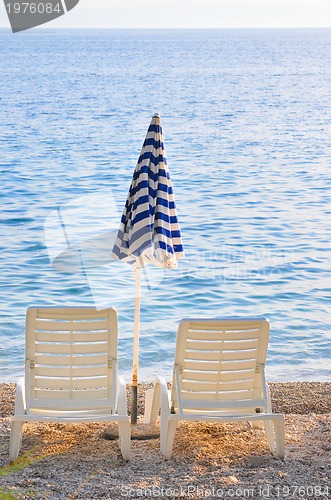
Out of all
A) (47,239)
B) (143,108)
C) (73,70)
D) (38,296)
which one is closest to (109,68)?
(73,70)

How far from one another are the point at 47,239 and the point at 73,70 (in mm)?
34531

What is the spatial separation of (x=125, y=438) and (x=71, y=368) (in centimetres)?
46

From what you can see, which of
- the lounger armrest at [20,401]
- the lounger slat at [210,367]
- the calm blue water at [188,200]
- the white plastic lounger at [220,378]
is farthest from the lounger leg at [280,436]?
the calm blue water at [188,200]

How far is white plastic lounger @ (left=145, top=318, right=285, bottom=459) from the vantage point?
3.89 m

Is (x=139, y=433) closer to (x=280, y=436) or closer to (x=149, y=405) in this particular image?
(x=149, y=405)

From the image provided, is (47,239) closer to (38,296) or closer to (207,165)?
(38,296)

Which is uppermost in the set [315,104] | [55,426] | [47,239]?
[55,426]

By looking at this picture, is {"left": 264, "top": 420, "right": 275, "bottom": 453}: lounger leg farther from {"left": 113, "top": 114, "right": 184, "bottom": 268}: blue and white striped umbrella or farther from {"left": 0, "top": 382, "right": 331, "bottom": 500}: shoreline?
{"left": 113, "top": 114, "right": 184, "bottom": 268}: blue and white striped umbrella

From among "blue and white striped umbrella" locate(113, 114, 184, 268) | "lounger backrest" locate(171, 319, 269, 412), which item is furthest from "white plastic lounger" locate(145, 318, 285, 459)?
"blue and white striped umbrella" locate(113, 114, 184, 268)

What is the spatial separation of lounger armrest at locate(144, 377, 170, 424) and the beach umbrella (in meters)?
0.63

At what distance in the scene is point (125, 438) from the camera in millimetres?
3834

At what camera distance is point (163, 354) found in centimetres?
708

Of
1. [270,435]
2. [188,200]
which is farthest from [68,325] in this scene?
[188,200]

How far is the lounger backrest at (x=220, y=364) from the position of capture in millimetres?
3926
